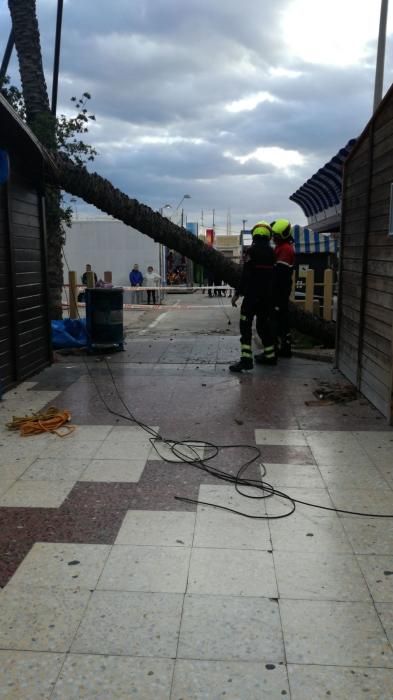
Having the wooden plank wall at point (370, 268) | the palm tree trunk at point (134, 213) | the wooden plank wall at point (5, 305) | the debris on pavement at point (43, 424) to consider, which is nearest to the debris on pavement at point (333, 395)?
the wooden plank wall at point (370, 268)

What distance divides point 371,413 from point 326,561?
10.6 feet

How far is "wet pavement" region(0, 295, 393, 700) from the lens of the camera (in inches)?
94.4

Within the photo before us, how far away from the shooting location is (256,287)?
8.44m

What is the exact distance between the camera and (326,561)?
10.6ft

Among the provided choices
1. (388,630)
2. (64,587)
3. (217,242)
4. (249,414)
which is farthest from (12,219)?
(217,242)

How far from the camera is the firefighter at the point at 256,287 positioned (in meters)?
8.38

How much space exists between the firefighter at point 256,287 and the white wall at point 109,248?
643 inches

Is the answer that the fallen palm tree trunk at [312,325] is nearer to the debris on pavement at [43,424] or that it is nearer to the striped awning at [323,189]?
the striped awning at [323,189]

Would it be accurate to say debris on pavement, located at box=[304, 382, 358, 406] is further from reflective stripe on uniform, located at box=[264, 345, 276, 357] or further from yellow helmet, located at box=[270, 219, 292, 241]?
yellow helmet, located at box=[270, 219, 292, 241]

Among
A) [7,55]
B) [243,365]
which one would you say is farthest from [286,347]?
[7,55]

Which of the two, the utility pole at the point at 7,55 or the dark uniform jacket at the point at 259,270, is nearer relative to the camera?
the dark uniform jacket at the point at 259,270

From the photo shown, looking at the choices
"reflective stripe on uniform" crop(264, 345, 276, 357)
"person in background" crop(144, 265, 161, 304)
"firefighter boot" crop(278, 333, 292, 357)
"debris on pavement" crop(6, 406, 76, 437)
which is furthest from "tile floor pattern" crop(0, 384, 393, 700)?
"person in background" crop(144, 265, 161, 304)

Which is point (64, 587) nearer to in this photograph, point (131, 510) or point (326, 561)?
point (131, 510)

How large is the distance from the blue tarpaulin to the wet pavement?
14.1 feet
